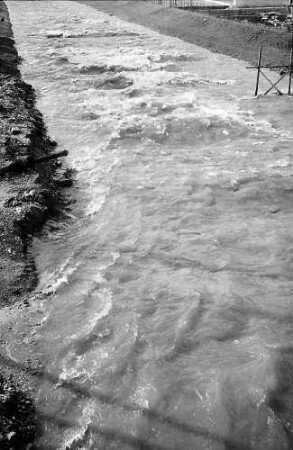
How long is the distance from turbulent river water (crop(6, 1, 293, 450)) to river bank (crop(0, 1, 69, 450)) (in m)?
0.31

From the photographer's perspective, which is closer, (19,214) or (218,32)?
(19,214)

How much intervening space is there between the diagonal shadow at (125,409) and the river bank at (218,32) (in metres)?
26.1

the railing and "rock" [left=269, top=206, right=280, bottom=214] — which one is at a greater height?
the railing

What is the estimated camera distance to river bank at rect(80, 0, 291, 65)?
2912 cm

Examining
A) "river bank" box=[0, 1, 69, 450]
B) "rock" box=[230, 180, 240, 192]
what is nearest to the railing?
"river bank" box=[0, 1, 69, 450]

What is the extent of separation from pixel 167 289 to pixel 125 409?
2934 mm

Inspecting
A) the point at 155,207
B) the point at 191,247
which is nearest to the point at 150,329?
the point at 191,247

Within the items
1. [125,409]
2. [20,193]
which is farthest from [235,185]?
[125,409]

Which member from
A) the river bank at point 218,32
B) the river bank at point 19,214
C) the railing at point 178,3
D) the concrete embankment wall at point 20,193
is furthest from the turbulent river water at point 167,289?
the railing at point 178,3

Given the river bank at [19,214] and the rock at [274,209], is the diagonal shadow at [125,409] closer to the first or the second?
the river bank at [19,214]

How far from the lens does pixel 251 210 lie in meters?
11.5

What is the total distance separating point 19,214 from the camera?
34.2 ft

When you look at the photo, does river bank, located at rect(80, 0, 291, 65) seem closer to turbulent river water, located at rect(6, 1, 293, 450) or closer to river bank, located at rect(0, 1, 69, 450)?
turbulent river water, located at rect(6, 1, 293, 450)

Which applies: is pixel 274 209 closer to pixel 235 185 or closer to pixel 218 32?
pixel 235 185
